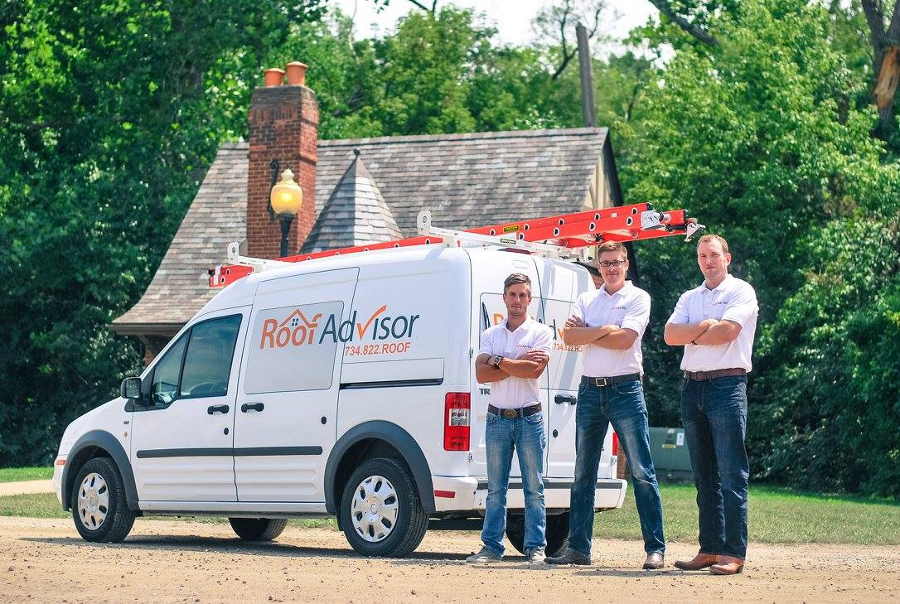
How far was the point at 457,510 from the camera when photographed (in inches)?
397

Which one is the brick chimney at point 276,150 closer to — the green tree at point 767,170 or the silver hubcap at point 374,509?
the green tree at point 767,170

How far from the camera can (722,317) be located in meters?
9.10

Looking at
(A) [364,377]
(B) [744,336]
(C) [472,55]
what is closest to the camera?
(B) [744,336]

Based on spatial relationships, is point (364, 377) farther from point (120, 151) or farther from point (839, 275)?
point (120, 151)

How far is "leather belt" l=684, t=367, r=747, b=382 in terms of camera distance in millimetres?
9086

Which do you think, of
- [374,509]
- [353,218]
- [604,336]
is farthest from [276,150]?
[604,336]

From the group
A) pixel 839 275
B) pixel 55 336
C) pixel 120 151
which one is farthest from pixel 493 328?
pixel 120 151

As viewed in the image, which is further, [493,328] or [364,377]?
[364,377]

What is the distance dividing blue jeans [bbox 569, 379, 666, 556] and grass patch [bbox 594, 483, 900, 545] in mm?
4004

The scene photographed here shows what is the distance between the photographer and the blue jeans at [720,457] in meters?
8.98

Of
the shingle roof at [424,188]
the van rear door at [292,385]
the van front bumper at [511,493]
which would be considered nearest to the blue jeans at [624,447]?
the van front bumper at [511,493]

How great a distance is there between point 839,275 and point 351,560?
18738 millimetres

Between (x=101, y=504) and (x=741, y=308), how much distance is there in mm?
6114

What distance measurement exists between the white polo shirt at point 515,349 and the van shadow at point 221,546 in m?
1.32
